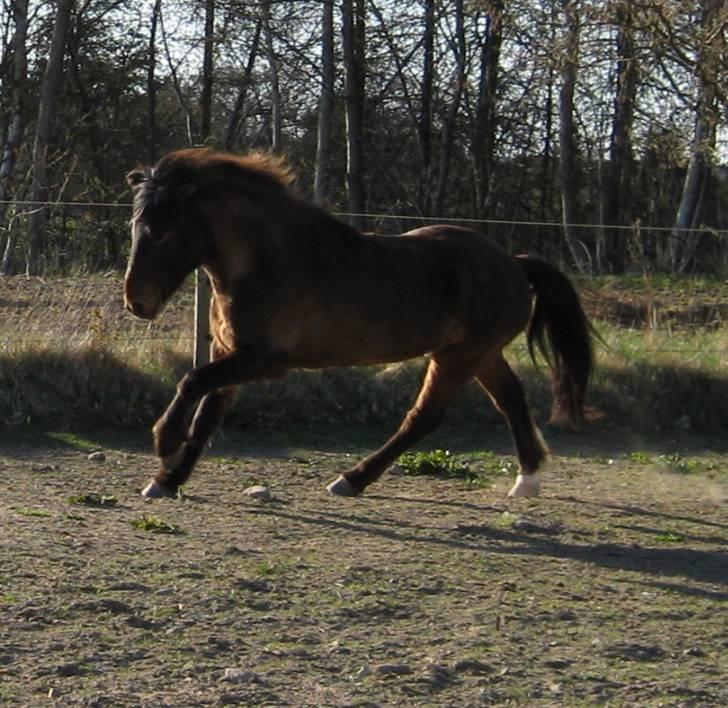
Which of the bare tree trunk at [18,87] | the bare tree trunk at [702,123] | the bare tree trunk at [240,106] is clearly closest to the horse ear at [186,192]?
the bare tree trunk at [702,123]

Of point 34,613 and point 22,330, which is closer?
point 34,613

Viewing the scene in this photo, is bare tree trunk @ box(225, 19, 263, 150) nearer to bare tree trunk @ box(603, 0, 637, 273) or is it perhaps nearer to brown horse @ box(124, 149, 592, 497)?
bare tree trunk @ box(603, 0, 637, 273)

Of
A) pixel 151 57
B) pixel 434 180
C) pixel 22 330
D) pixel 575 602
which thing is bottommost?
pixel 575 602

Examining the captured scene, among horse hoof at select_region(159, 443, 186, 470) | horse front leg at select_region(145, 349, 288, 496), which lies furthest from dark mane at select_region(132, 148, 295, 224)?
horse hoof at select_region(159, 443, 186, 470)

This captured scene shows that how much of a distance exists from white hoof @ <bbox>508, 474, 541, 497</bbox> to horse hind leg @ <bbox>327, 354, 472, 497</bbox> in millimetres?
602

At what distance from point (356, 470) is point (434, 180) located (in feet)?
62.4

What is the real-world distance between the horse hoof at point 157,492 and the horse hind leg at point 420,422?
942 mm

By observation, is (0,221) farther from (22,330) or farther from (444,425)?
(444,425)

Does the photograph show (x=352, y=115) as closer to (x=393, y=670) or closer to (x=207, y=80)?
(x=207, y=80)

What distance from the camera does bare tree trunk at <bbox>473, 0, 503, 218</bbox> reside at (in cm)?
2452

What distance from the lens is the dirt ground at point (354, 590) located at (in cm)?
418

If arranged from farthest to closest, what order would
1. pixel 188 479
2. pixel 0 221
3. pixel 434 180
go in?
pixel 434 180
pixel 0 221
pixel 188 479

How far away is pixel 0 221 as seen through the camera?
16.4m

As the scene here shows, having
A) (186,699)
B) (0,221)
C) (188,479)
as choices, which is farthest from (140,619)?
(0,221)
